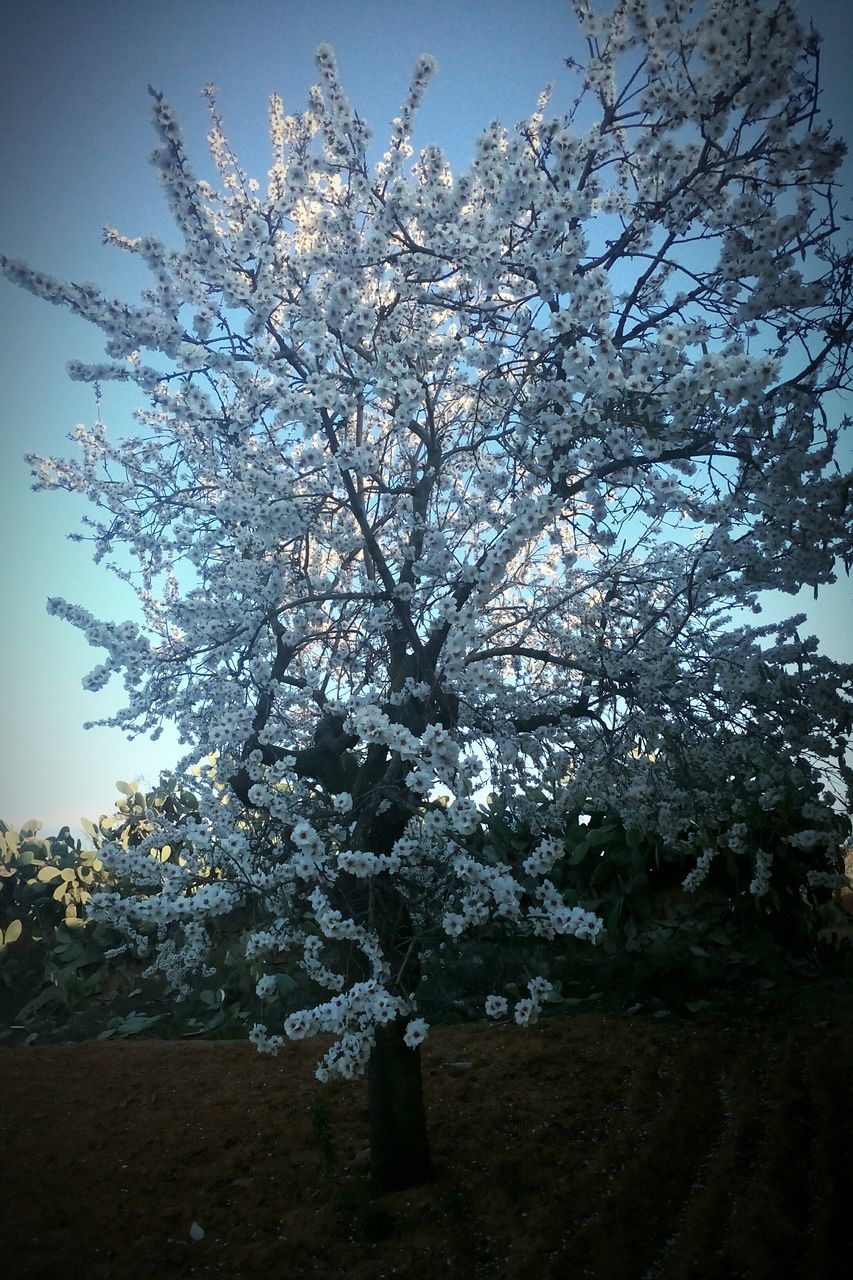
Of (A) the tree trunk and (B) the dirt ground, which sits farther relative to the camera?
(A) the tree trunk

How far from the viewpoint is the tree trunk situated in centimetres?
482

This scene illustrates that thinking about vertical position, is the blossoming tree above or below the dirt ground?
above

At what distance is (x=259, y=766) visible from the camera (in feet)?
16.8

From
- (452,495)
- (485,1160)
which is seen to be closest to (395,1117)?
(485,1160)

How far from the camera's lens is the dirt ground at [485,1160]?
4051 mm

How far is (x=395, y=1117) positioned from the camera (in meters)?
4.85

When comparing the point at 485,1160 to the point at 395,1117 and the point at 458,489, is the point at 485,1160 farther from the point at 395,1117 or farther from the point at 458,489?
the point at 458,489

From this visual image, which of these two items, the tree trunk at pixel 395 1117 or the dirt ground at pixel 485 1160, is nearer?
the dirt ground at pixel 485 1160

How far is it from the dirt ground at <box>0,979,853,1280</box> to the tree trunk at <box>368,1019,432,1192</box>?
0.14 meters

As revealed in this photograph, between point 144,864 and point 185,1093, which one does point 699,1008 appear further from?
point 144,864

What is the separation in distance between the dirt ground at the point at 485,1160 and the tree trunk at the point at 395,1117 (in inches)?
5.5

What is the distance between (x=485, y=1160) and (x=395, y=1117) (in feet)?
2.08

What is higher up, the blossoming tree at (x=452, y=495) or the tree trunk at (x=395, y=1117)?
the blossoming tree at (x=452, y=495)

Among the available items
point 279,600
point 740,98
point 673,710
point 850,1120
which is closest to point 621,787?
point 673,710
